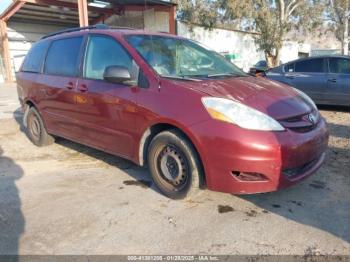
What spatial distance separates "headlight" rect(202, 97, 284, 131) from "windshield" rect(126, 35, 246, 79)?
69 cm

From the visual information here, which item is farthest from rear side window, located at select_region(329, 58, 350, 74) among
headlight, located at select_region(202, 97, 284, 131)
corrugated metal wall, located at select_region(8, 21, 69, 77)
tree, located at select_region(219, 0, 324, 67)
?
corrugated metal wall, located at select_region(8, 21, 69, 77)

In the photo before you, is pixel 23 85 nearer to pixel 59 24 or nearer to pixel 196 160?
pixel 196 160

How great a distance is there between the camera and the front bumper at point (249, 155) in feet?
10.3

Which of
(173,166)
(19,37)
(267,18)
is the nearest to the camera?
(173,166)

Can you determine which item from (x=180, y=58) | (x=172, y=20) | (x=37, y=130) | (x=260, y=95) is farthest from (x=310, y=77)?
(x=172, y=20)

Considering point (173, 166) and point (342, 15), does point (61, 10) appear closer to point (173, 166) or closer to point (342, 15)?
point (342, 15)

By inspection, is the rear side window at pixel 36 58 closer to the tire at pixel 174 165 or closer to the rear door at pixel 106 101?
the rear door at pixel 106 101

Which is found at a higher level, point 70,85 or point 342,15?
point 342,15

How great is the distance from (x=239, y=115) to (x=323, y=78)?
6306 millimetres

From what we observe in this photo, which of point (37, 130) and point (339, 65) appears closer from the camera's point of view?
point (37, 130)

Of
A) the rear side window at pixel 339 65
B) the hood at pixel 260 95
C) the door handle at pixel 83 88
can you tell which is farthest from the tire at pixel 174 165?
the rear side window at pixel 339 65

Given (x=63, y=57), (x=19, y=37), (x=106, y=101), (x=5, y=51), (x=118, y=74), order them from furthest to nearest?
1. (x=19, y=37)
2. (x=5, y=51)
3. (x=63, y=57)
4. (x=106, y=101)
5. (x=118, y=74)

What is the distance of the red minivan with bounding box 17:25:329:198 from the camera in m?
3.21

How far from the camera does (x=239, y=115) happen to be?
10.6ft
